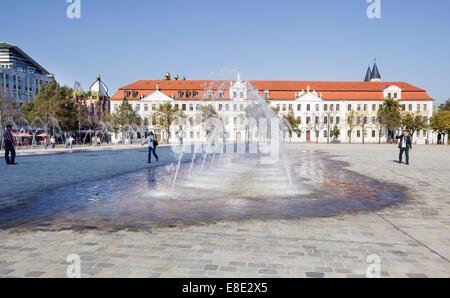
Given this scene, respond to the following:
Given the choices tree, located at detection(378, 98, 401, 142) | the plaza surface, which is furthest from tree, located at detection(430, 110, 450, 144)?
the plaza surface

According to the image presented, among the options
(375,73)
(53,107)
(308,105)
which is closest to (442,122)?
(308,105)

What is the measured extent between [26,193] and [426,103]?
9246 cm

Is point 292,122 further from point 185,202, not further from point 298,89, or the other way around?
point 185,202

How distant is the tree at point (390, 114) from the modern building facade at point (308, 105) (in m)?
3.89

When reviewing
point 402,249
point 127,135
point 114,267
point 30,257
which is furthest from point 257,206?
point 127,135

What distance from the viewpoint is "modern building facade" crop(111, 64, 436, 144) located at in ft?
259

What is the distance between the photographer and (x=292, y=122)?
7450 cm

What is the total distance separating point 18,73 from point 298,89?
76.1 metres

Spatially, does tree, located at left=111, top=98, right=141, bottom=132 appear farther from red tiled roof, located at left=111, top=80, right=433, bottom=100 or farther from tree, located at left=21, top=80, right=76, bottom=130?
red tiled roof, located at left=111, top=80, right=433, bottom=100

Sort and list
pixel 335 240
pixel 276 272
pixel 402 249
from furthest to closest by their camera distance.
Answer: pixel 335 240
pixel 402 249
pixel 276 272

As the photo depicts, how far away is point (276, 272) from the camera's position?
3434mm

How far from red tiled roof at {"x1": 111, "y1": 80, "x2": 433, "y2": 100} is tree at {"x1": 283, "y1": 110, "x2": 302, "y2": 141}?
648 cm

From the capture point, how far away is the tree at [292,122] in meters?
74.4
